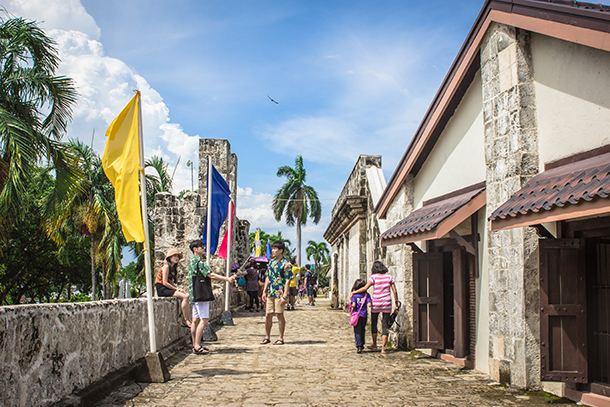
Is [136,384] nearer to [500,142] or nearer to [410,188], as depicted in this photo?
[500,142]

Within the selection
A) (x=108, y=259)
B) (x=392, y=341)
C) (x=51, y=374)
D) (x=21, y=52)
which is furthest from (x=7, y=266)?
(x=51, y=374)

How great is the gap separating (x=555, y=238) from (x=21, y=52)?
49.0ft

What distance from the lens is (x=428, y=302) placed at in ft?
26.7

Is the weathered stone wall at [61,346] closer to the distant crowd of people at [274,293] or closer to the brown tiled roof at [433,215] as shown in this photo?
the distant crowd of people at [274,293]

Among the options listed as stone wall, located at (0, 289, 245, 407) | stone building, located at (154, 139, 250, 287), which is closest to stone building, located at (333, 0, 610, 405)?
stone wall, located at (0, 289, 245, 407)

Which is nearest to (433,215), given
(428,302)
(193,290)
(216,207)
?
(428,302)

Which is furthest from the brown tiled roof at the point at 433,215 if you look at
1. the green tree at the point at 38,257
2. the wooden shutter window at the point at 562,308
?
the green tree at the point at 38,257

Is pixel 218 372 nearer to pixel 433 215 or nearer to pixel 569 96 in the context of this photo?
pixel 433 215

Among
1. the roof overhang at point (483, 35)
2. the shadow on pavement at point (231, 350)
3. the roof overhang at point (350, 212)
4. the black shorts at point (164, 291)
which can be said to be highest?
the roof overhang at point (483, 35)

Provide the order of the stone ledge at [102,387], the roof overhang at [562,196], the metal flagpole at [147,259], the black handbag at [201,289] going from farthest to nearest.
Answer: the black handbag at [201,289]
the metal flagpole at [147,259]
the stone ledge at [102,387]
the roof overhang at [562,196]

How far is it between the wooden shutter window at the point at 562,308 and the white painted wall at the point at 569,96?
3.48ft

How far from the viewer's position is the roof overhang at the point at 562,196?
419 centimetres

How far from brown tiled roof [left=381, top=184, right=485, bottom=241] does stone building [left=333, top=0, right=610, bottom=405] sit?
34 mm

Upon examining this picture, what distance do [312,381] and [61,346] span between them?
116 inches
